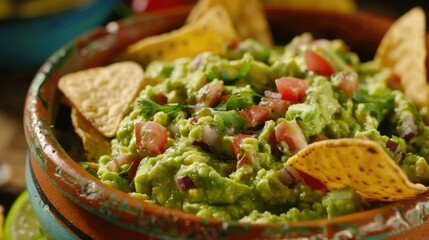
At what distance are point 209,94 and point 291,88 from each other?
29 cm

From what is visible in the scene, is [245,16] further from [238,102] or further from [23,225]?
[23,225]

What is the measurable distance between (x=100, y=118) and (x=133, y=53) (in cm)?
56

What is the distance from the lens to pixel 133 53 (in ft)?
9.50

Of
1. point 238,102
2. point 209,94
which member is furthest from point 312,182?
point 209,94

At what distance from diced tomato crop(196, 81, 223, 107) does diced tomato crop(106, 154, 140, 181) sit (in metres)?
0.32

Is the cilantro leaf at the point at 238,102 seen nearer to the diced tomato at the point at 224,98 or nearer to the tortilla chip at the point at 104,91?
the diced tomato at the point at 224,98

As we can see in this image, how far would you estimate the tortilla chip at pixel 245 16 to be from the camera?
3121 millimetres

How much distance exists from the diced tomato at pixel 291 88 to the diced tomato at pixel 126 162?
56 centimetres

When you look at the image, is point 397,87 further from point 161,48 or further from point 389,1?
point 389,1

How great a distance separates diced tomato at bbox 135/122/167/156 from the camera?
204 cm

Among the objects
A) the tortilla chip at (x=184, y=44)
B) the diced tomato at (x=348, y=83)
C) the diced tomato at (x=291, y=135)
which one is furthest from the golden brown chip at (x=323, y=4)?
the diced tomato at (x=291, y=135)

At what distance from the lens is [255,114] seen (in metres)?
2.14

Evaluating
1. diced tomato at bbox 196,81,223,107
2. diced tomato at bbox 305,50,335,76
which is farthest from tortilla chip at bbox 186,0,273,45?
diced tomato at bbox 196,81,223,107

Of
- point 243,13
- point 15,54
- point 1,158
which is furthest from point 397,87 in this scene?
point 15,54
